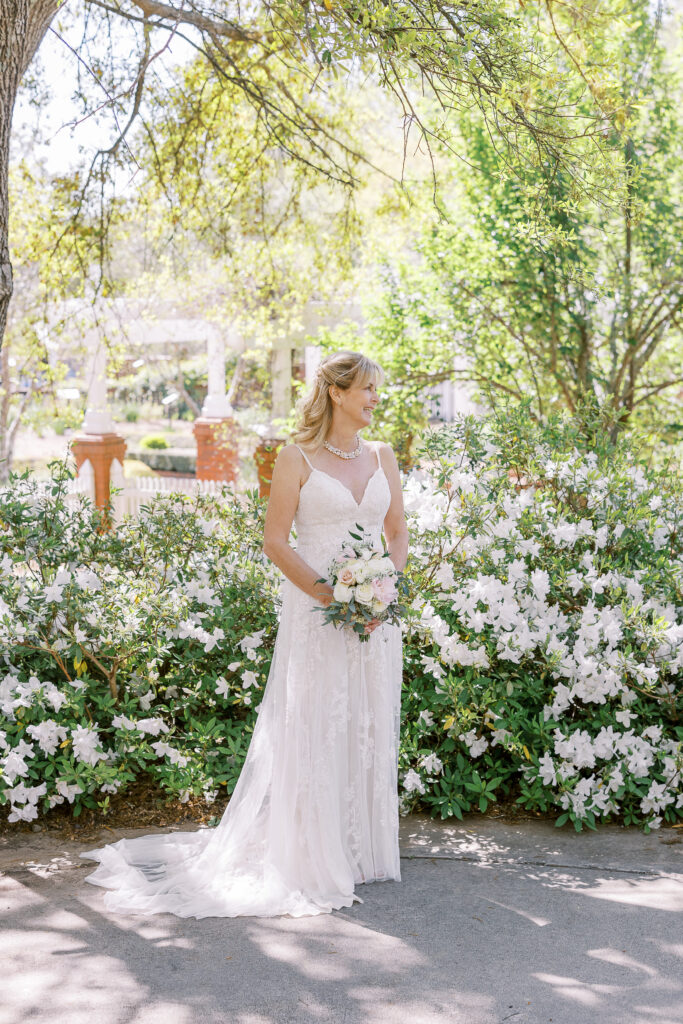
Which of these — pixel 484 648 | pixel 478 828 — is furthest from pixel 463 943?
pixel 484 648

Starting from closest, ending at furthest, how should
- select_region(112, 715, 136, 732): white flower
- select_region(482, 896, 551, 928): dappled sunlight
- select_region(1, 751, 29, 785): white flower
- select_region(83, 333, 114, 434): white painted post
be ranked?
select_region(482, 896, 551, 928): dappled sunlight → select_region(1, 751, 29, 785): white flower → select_region(112, 715, 136, 732): white flower → select_region(83, 333, 114, 434): white painted post

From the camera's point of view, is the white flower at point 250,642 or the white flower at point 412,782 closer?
the white flower at point 412,782

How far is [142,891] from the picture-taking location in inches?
140

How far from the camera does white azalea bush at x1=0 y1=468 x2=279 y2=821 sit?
4.29 metres

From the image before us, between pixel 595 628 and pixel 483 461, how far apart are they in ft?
3.65

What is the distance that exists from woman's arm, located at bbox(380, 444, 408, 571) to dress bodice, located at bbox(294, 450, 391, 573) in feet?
0.43

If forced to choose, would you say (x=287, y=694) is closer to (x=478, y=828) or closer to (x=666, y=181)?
(x=478, y=828)

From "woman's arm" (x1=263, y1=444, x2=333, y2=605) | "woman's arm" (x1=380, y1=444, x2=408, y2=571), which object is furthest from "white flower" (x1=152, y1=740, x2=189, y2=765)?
"woman's arm" (x1=380, y1=444, x2=408, y2=571)

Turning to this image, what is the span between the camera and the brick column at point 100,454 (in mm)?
13086

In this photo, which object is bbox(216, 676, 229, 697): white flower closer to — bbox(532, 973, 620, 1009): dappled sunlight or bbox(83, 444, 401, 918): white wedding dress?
bbox(83, 444, 401, 918): white wedding dress

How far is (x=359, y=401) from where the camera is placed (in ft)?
12.1

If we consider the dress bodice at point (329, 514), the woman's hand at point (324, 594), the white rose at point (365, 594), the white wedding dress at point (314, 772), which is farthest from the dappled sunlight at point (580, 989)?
the dress bodice at point (329, 514)

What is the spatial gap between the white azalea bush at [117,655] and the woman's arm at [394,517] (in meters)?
0.97

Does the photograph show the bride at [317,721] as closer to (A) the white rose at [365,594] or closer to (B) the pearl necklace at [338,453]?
(B) the pearl necklace at [338,453]
